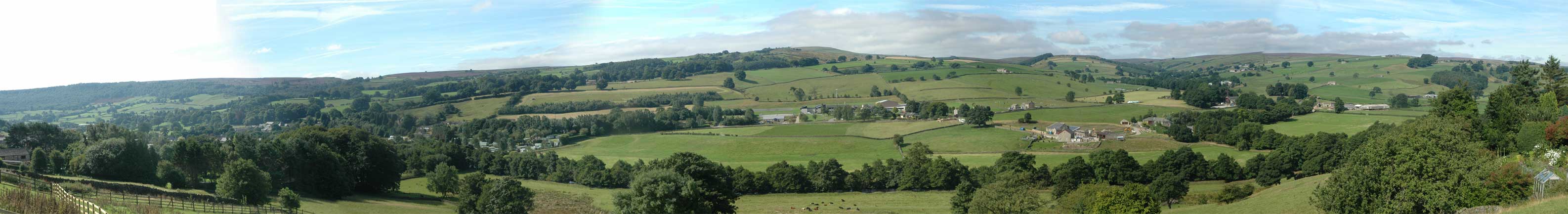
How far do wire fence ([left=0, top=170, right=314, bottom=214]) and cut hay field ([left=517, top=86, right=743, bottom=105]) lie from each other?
44.1 meters

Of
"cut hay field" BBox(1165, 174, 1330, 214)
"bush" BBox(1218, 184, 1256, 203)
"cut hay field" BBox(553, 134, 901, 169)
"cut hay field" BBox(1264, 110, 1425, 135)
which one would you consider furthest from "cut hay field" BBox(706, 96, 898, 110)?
"cut hay field" BBox(1165, 174, 1330, 214)

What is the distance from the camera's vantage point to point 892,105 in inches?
2484

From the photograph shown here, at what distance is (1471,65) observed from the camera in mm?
91625

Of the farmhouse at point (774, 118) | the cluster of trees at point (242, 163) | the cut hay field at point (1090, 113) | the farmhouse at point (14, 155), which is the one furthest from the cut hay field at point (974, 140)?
the farmhouse at point (14, 155)

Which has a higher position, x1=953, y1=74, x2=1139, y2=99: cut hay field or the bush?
x1=953, y1=74, x2=1139, y2=99: cut hay field

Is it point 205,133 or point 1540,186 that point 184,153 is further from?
point 1540,186

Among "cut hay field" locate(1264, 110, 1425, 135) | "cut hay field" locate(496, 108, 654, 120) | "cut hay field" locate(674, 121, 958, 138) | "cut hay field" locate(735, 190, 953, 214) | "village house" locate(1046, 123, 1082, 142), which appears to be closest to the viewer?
"cut hay field" locate(735, 190, 953, 214)

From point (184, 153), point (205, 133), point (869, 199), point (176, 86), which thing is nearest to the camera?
point (184, 153)

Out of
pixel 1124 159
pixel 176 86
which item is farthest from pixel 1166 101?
pixel 176 86

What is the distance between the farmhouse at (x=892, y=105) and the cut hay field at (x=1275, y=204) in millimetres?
33950

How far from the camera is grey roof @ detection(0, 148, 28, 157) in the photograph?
87.2 feet

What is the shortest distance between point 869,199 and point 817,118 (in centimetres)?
2753

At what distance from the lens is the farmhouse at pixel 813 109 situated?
60.8 metres

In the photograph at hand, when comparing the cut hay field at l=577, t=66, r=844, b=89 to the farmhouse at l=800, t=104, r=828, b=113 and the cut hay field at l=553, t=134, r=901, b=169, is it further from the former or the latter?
the cut hay field at l=553, t=134, r=901, b=169
